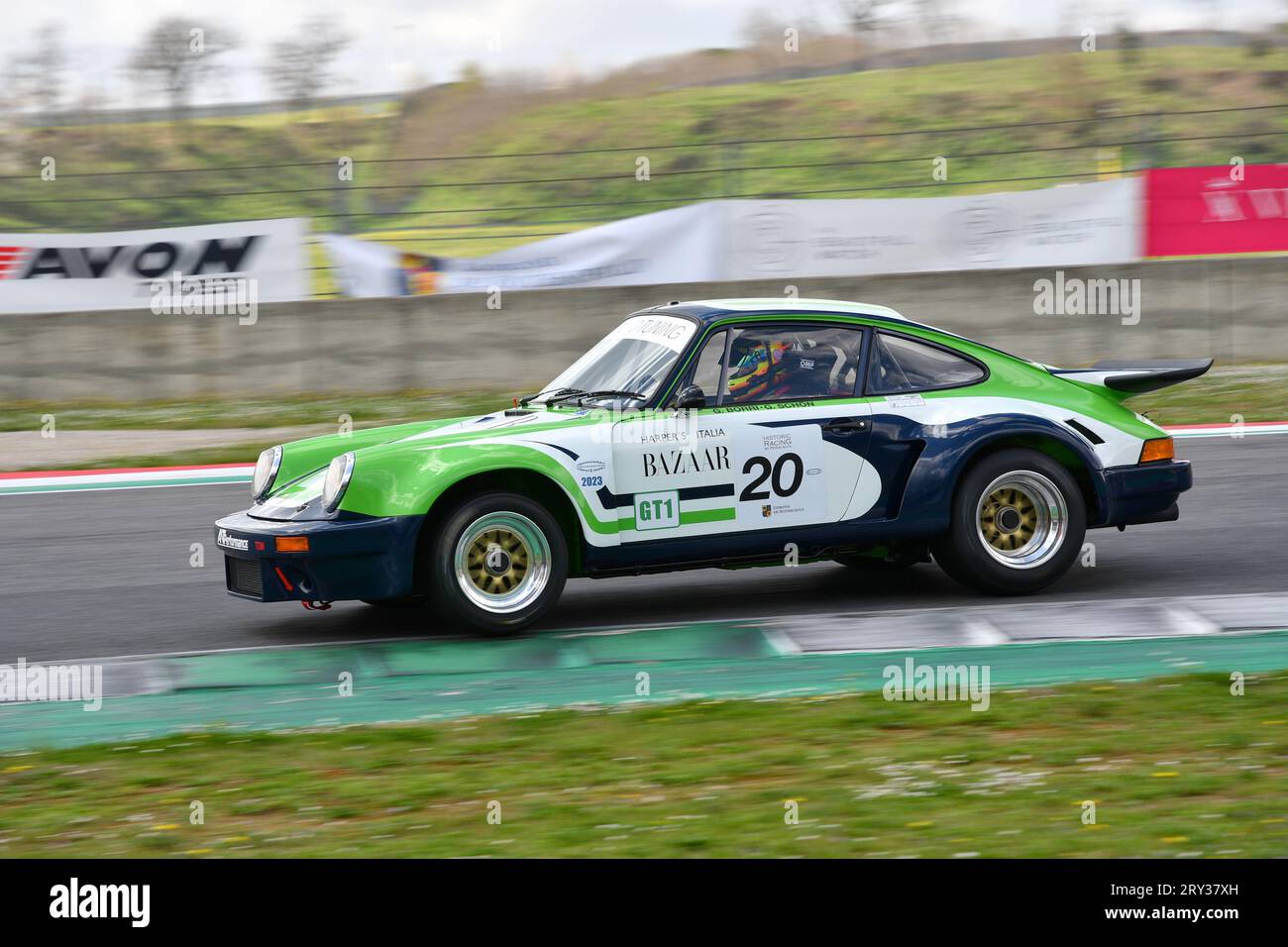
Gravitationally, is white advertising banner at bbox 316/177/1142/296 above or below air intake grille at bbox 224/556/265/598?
above

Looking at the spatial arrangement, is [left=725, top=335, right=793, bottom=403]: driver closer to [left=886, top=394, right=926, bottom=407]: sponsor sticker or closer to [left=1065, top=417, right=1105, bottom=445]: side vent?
[left=886, top=394, right=926, bottom=407]: sponsor sticker

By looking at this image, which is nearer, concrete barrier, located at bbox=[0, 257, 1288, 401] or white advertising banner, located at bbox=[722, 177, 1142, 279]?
concrete barrier, located at bbox=[0, 257, 1288, 401]

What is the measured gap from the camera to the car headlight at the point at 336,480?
7012 mm

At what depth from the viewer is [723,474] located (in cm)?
734

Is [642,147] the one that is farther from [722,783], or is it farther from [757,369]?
[722,783]

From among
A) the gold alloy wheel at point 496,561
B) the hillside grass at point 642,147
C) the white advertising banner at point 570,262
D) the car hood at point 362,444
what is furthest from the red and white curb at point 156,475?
the gold alloy wheel at point 496,561

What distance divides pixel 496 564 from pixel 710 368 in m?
1.36

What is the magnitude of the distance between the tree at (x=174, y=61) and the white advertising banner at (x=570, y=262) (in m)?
13.0

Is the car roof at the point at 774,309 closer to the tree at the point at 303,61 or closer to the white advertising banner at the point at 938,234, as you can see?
the white advertising banner at the point at 938,234

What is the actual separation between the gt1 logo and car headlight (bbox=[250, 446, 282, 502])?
5.85ft

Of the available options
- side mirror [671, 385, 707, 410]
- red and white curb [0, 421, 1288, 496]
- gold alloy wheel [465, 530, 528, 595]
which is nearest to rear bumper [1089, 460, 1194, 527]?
side mirror [671, 385, 707, 410]

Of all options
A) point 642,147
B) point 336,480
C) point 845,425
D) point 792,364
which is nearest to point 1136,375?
point 845,425

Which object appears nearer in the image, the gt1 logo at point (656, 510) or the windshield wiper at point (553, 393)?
the gt1 logo at point (656, 510)

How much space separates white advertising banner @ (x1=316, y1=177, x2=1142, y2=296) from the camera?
1803 cm
